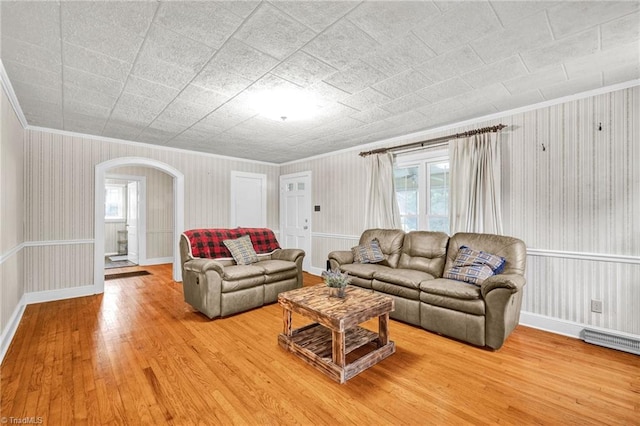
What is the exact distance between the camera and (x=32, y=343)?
9.02ft

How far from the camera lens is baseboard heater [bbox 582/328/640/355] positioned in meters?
2.60

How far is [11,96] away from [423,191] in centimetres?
498

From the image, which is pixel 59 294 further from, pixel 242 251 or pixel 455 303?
pixel 455 303

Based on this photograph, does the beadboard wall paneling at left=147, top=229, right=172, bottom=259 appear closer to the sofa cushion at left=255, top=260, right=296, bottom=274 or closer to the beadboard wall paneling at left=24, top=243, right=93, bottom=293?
the beadboard wall paneling at left=24, top=243, right=93, bottom=293

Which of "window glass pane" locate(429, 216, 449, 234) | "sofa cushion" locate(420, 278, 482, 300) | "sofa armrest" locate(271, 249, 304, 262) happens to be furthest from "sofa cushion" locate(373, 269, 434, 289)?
"sofa armrest" locate(271, 249, 304, 262)

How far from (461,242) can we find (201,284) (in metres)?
3.22

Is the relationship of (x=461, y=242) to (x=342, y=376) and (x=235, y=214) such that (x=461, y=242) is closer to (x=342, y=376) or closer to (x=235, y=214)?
(x=342, y=376)

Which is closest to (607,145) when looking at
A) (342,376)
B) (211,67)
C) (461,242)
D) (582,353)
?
(461,242)

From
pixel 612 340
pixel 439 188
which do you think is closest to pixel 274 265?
pixel 439 188

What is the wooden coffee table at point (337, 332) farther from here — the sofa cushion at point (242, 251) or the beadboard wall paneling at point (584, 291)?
the beadboard wall paneling at point (584, 291)

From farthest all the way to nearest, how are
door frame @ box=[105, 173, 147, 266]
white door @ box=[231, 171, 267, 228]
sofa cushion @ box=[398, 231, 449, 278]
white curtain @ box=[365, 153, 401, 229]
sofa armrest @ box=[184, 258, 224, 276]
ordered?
door frame @ box=[105, 173, 147, 266]
white door @ box=[231, 171, 267, 228]
white curtain @ box=[365, 153, 401, 229]
sofa cushion @ box=[398, 231, 449, 278]
sofa armrest @ box=[184, 258, 224, 276]

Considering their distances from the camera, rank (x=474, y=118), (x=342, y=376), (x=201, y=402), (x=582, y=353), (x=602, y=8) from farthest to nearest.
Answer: (x=474, y=118)
(x=582, y=353)
(x=342, y=376)
(x=201, y=402)
(x=602, y=8)

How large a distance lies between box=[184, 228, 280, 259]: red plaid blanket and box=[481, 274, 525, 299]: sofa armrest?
310 centimetres

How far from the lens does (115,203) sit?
827 cm
